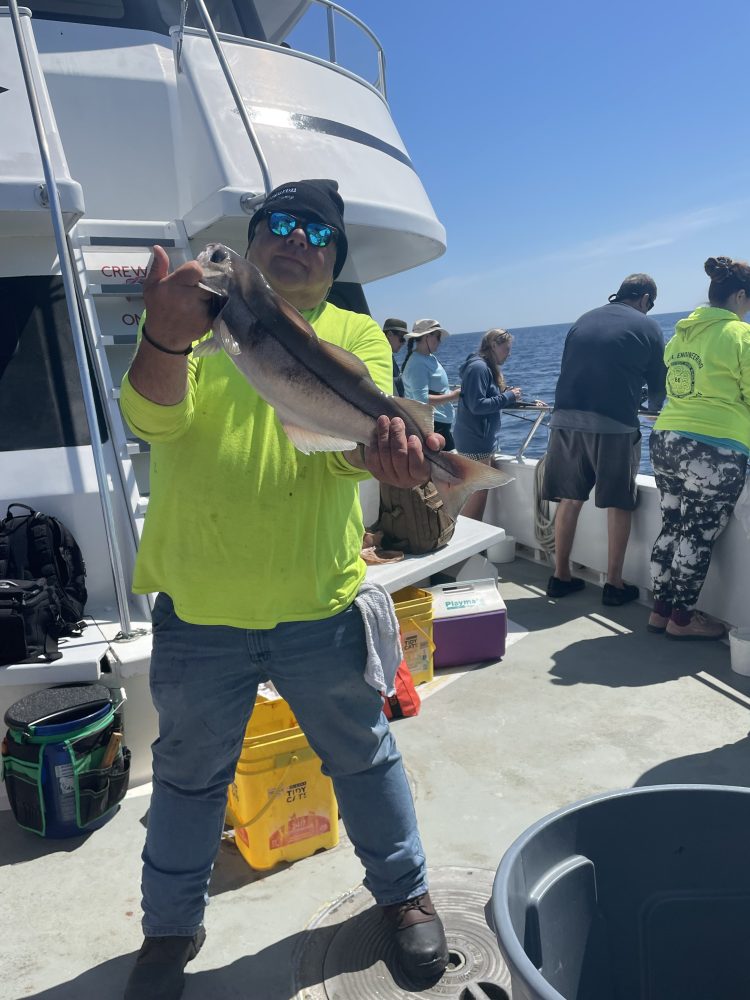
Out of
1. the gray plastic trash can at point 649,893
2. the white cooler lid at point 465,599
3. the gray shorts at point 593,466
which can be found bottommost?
the white cooler lid at point 465,599

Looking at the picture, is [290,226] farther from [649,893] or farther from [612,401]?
[612,401]

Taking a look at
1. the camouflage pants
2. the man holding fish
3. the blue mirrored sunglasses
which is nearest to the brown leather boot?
the man holding fish

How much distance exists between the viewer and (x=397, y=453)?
2.07 meters

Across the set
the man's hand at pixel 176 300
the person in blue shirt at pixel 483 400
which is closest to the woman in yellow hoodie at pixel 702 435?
the person in blue shirt at pixel 483 400

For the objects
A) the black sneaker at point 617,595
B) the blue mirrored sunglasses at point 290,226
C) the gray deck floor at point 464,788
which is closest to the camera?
the blue mirrored sunglasses at point 290,226

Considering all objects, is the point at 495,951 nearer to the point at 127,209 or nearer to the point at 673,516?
the point at 673,516

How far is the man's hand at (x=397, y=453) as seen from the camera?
2064 mm

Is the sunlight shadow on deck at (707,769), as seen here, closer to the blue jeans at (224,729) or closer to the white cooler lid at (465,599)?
the white cooler lid at (465,599)

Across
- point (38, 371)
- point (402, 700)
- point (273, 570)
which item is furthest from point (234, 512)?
point (38, 371)

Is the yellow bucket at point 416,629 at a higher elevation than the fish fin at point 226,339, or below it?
below

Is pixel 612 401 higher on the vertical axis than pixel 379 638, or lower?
higher

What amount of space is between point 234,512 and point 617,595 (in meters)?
4.47

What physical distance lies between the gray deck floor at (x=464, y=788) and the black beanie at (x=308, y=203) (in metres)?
2.41

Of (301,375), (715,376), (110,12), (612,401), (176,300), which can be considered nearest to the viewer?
(176,300)
